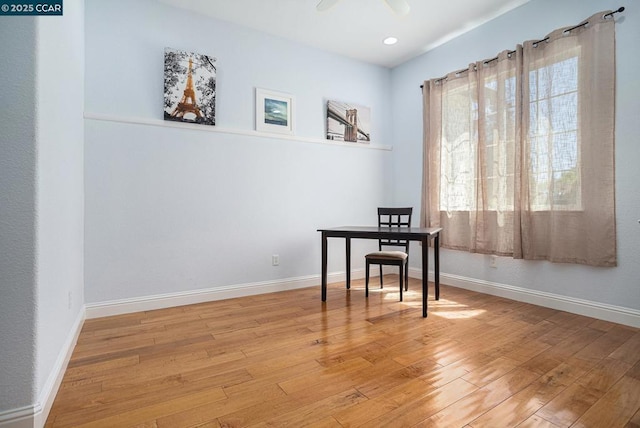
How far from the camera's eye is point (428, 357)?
198cm

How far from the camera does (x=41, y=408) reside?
1340 mm

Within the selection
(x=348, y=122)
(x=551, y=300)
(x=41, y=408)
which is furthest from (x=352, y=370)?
(x=348, y=122)

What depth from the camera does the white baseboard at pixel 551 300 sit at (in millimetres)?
2525

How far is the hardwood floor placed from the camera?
1431 mm

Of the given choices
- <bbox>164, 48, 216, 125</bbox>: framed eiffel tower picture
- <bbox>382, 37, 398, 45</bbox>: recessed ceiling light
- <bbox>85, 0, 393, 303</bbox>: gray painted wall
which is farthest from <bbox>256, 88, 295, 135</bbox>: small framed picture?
<bbox>382, 37, 398, 45</bbox>: recessed ceiling light

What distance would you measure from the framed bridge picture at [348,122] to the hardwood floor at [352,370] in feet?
7.19

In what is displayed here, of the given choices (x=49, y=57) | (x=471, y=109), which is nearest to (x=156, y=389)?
(x=49, y=57)

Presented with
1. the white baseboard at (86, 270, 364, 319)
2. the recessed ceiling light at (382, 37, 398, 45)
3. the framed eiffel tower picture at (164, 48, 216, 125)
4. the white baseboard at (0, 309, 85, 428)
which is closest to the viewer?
the white baseboard at (0, 309, 85, 428)

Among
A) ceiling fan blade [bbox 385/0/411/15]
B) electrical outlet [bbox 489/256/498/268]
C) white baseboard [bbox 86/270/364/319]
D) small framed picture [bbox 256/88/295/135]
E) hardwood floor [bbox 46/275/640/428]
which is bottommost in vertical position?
hardwood floor [bbox 46/275/640/428]

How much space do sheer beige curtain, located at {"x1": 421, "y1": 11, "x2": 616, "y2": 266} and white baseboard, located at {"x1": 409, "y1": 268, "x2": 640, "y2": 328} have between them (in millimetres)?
351

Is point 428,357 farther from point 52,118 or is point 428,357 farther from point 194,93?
point 194,93

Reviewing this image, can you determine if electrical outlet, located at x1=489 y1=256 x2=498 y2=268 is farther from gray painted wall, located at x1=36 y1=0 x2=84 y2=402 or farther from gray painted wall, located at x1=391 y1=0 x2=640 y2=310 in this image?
gray painted wall, located at x1=36 y1=0 x2=84 y2=402

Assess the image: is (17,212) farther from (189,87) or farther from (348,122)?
(348,122)

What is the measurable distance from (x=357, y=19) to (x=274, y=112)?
1274 mm
